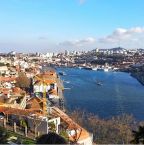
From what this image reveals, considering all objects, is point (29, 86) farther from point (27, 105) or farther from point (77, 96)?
point (27, 105)

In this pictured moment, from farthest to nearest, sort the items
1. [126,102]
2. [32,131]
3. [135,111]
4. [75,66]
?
1. [75,66]
2. [126,102]
3. [135,111]
4. [32,131]

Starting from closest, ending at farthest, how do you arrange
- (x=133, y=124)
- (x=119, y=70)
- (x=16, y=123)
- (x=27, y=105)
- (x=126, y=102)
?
(x=16, y=123) < (x=133, y=124) < (x=27, y=105) < (x=126, y=102) < (x=119, y=70)

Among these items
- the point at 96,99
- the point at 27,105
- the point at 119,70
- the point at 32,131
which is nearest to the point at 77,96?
the point at 96,99

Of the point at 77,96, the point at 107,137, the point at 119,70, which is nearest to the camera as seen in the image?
the point at 107,137

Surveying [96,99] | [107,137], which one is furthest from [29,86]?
[107,137]

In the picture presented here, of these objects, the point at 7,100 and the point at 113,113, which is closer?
the point at 7,100

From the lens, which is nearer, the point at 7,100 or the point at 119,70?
the point at 7,100

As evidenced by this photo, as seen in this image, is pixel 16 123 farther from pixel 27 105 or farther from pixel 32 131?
pixel 27 105

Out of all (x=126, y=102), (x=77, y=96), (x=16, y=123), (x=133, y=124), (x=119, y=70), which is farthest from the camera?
(x=119, y=70)

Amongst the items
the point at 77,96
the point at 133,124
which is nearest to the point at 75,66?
the point at 77,96
